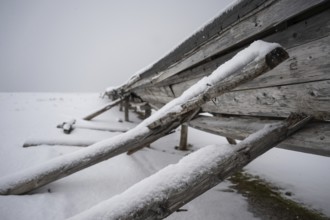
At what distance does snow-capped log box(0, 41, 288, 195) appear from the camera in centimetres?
135

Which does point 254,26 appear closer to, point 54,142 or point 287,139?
point 287,139

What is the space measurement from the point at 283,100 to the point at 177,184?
1.21 meters

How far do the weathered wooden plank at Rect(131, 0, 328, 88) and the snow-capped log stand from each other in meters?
0.28

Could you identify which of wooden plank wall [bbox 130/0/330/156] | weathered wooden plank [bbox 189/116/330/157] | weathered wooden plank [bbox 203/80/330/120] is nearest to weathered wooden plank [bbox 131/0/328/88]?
wooden plank wall [bbox 130/0/330/156]

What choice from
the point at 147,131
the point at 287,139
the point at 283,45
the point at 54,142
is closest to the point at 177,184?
the point at 147,131

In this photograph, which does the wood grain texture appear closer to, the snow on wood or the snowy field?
the snowy field

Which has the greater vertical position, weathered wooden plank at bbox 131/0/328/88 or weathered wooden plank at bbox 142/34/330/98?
weathered wooden plank at bbox 131/0/328/88

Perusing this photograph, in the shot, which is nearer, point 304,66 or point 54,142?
point 304,66

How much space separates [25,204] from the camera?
1.88 m

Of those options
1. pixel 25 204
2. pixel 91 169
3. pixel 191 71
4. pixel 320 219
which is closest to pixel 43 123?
pixel 91 169

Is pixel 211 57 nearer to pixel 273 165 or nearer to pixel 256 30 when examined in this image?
pixel 256 30

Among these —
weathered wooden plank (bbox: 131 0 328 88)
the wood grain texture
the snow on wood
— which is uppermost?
weathered wooden plank (bbox: 131 0 328 88)

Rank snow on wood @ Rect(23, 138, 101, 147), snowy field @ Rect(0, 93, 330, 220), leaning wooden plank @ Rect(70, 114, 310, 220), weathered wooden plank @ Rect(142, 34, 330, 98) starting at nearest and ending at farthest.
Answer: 1. leaning wooden plank @ Rect(70, 114, 310, 220)
2. weathered wooden plank @ Rect(142, 34, 330, 98)
3. snowy field @ Rect(0, 93, 330, 220)
4. snow on wood @ Rect(23, 138, 101, 147)

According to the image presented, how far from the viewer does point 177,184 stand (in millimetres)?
964
